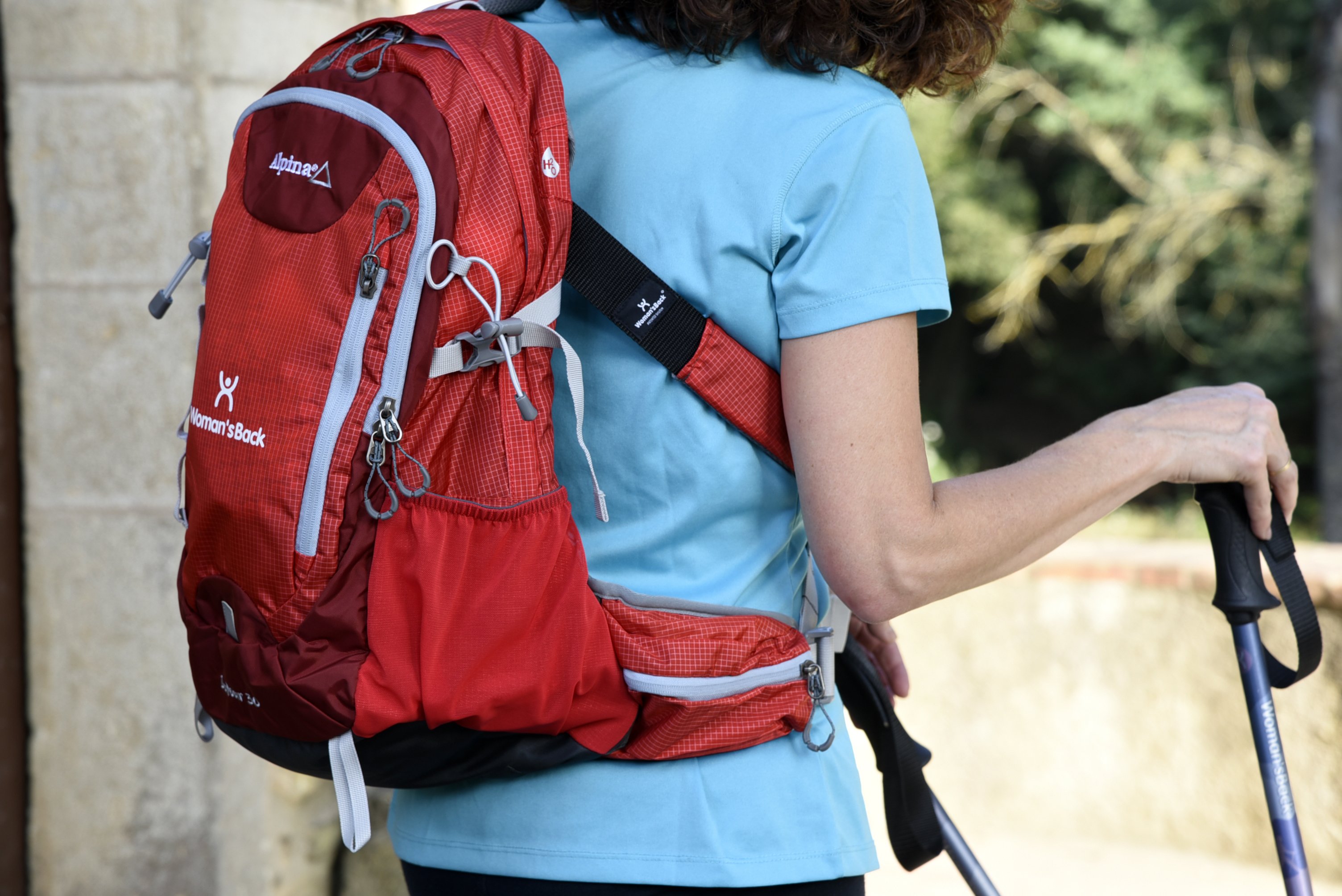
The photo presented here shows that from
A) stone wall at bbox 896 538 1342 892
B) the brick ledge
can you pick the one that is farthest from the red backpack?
stone wall at bbox 896 538 1342 892

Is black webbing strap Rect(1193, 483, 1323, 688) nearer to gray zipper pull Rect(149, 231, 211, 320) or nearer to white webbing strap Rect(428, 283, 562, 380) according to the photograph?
white webbing strap Rect(428, 283, 562, 380)

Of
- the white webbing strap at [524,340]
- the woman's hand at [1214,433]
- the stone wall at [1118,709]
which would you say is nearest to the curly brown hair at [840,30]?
the white webbing strap at [524,340]

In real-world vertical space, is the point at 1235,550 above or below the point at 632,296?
below

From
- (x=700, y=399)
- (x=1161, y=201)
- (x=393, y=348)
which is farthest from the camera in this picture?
(x=1161, y=201)

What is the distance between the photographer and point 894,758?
1.50m

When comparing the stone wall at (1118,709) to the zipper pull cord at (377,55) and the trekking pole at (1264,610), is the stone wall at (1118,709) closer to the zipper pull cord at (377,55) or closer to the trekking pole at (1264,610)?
the trekking pole at (1264,610)

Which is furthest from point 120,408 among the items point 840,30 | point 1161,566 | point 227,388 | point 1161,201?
point 1161,201

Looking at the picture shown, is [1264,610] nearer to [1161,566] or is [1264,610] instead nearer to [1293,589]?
[1293,589]

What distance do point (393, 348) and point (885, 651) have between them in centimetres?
88

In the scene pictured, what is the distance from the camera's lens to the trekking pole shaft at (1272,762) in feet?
4.54

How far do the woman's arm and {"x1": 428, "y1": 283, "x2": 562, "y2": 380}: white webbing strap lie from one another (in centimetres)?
21

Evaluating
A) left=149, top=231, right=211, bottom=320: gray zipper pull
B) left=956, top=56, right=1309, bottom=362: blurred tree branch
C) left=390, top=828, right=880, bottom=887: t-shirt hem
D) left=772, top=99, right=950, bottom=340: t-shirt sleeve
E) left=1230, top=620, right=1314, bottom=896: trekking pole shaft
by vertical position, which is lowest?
left=956, top=56, right=1309, bottom=362: blurred tree branch

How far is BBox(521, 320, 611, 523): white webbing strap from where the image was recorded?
1.04 m

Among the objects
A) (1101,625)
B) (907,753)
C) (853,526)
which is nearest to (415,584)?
(853,526)
